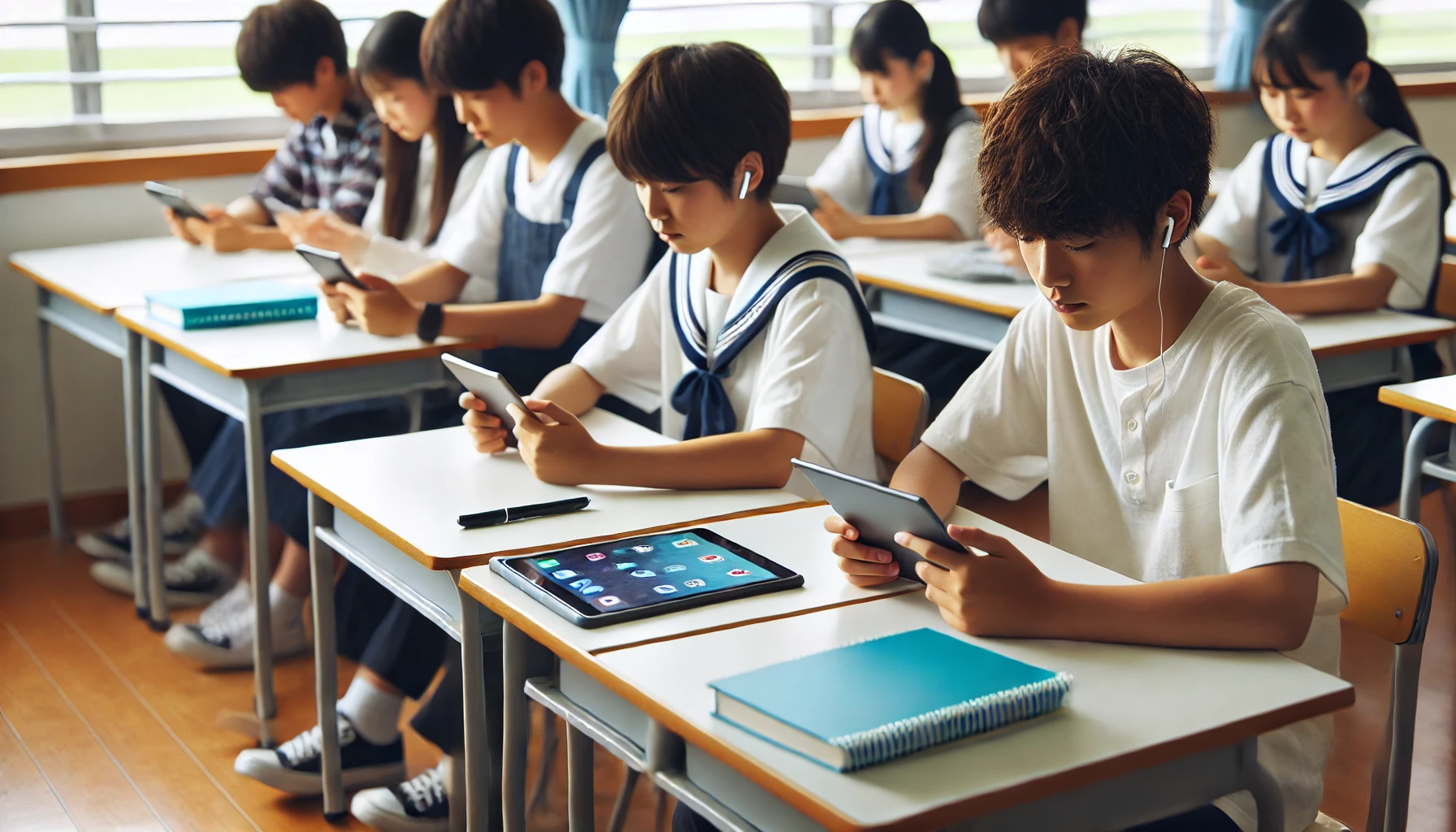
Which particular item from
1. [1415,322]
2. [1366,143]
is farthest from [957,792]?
[1366,143]

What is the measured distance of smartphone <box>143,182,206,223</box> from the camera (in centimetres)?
343

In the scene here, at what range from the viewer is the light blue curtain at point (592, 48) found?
4.15m

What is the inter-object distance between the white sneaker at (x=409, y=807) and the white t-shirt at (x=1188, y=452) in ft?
3.20

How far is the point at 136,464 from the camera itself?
9.95 ft

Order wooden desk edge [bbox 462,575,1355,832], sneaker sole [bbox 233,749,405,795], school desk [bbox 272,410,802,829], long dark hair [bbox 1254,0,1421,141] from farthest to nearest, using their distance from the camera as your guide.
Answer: long dark hair [bbox 1254,0,1421,141]
sneaker sole [bbox 233,749,405,795]
school desk [bbox 272,410,802,829]
wooden desk edge [bbox 462,575,1355,832]

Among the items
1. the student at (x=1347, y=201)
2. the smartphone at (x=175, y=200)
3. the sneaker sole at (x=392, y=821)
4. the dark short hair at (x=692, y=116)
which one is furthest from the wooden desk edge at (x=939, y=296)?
the smartphone at (x=175, y=200)

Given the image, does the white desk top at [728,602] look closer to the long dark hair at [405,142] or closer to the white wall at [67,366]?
the long dark hair at [405,142]

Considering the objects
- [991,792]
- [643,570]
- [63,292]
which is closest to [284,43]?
[63,292]

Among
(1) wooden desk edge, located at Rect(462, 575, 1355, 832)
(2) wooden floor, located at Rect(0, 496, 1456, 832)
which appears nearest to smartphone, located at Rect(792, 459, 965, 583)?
(1) wooden desk edge, located at Rect(462, 575, 1355, 832)

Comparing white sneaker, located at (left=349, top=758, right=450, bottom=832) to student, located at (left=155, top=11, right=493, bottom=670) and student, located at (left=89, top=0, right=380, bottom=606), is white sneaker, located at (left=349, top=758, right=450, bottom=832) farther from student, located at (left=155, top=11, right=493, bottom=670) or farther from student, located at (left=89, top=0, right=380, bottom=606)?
student, located at (left=89, top=0, right=380, bottom=606)

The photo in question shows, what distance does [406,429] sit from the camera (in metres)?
2.87

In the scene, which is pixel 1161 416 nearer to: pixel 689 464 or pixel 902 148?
pixel 689 464

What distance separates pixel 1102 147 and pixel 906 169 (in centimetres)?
276

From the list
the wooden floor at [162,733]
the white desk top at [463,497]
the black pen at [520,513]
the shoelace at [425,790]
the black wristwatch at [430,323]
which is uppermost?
the black wristwatch at [430,323]
